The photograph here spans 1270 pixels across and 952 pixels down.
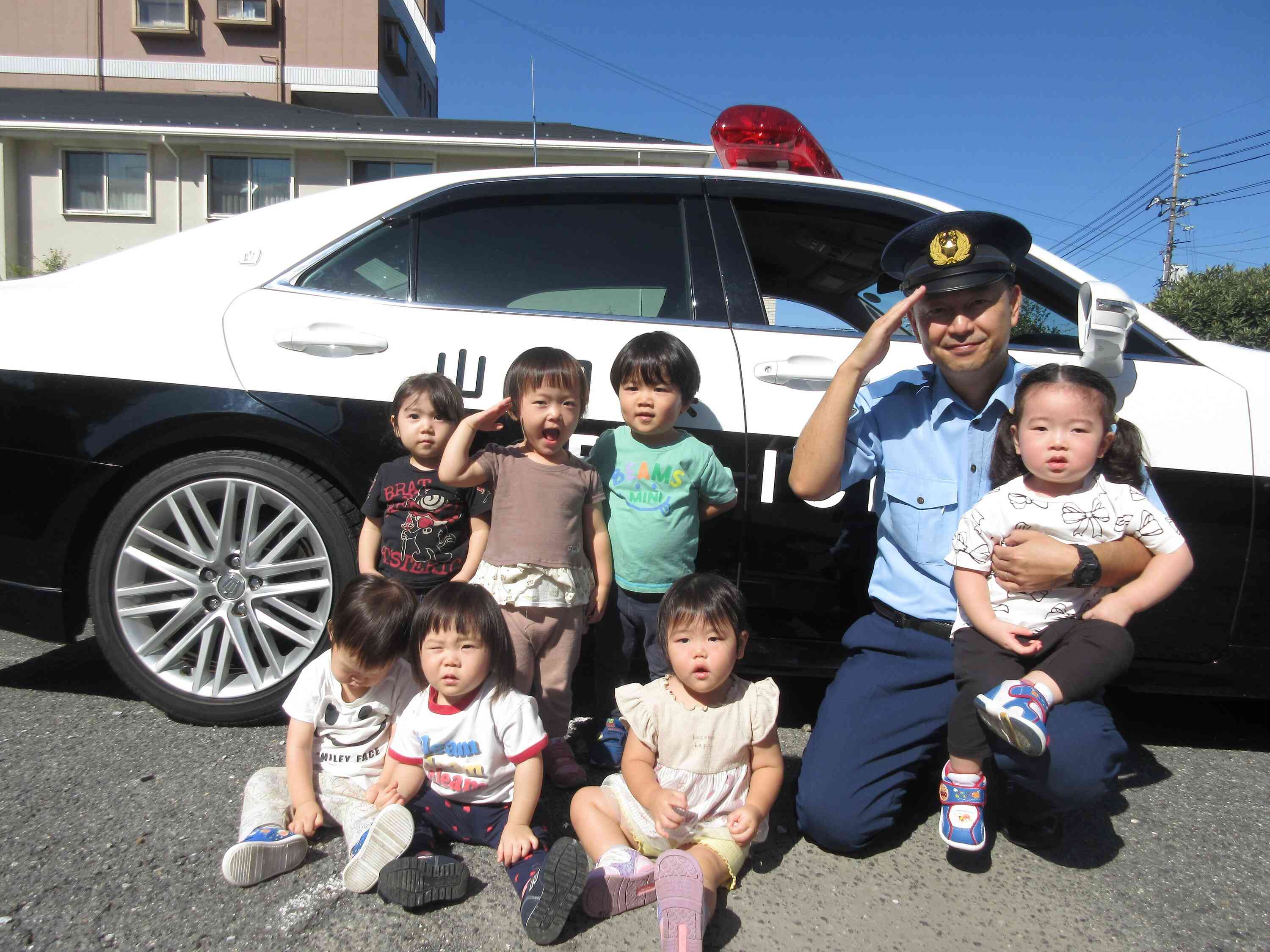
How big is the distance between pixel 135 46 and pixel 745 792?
27.6 m

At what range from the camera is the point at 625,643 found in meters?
2.33

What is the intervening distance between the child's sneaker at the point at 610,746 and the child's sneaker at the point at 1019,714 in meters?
0.94

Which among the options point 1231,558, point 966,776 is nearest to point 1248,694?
A: point 1231,558

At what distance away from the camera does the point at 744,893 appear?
179 cm

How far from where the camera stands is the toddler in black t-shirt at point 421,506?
2260 mm

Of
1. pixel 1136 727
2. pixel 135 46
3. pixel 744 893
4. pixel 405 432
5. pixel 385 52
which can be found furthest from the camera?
pixel 385 52

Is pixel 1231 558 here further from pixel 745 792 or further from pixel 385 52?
pixel 385 52

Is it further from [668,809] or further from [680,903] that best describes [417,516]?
[680,903]

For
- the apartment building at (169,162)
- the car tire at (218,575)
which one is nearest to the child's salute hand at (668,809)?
the car tire at (218,575)

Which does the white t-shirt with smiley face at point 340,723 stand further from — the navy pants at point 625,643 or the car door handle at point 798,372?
the car door handle at point 798,372

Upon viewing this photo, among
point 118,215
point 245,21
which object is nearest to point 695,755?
point 118,215

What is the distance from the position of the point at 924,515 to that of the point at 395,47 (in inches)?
1058

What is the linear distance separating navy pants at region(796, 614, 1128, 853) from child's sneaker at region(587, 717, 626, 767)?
19.7 inches

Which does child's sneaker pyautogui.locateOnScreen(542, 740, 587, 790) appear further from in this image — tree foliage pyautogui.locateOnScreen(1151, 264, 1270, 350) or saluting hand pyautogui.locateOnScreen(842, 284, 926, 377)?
tree foliage pyautogui.locateOnScreen(1151, 264, 1270, 350)
